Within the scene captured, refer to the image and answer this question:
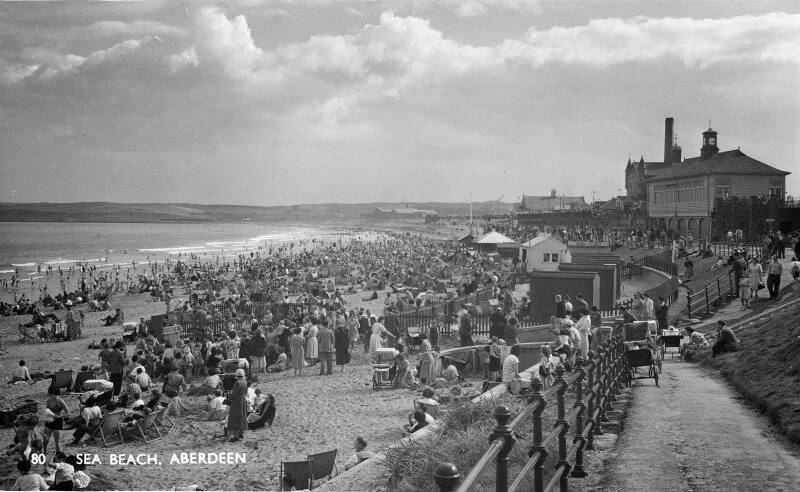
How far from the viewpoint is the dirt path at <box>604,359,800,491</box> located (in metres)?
5.51

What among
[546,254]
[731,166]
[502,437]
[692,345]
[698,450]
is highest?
[731,166]

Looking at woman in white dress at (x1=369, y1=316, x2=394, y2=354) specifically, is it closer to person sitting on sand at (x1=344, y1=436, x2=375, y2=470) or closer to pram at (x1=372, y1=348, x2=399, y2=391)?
pram at (x1=372, y1=348, x2=399, y2=391)

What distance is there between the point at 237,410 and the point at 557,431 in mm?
8592

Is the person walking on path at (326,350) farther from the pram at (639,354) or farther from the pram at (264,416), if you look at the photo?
the pram at (639,354)

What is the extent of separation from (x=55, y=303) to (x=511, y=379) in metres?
36.3

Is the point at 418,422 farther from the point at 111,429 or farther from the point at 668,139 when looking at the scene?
the point at 668,139

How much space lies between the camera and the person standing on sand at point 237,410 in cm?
1200

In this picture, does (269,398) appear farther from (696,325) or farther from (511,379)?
(696,325)

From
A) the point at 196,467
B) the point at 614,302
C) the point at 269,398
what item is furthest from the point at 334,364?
the point at 614,302

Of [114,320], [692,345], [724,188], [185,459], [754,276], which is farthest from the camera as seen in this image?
[724,188]

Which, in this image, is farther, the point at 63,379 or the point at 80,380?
the point at 63,379

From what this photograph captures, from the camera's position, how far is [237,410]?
1210 centimetres

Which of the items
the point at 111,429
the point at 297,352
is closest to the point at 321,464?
the point at 111,429

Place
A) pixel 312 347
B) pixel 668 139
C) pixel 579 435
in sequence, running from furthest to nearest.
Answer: pixel 668 139
pixel 312 347
pixel 579 435
